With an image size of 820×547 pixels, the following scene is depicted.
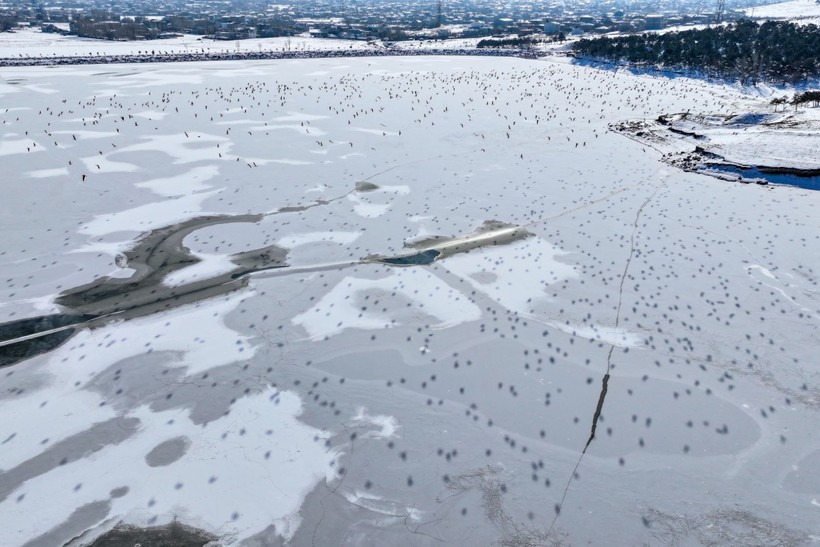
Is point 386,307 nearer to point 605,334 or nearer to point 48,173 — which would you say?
point 605,334

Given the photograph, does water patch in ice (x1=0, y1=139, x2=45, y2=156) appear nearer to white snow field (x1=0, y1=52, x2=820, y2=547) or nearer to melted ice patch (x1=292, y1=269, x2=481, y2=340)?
white snow field (x1=0, y1=52, x2=820, y2=547)

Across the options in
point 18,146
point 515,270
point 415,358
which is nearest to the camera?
point 415,358

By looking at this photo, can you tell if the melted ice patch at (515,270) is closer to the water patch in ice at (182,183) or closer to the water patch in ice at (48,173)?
the water patch in ice at (182,183)

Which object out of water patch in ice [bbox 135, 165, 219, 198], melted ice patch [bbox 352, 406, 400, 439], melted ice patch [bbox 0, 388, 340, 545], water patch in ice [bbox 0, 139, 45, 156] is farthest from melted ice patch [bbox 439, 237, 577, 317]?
water patch in ice [bbox 0, 139, 45, 156]

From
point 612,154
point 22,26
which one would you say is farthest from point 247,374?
point 22,26

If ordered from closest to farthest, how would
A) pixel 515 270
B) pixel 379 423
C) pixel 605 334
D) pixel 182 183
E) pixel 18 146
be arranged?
pixel 379 423
pixel 605 334
pixel 515 270
pixel 182 183
pixel 18 146

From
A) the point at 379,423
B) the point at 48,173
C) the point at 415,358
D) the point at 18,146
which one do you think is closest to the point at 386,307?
the point at 415,358

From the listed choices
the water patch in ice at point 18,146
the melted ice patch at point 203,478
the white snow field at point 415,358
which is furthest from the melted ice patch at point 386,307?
the water patch in ice at point 18,146

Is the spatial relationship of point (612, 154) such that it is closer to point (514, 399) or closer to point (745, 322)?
point (745, 322)

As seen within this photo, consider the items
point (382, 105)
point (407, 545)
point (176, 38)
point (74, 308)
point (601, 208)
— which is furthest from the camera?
point (176, 38)
